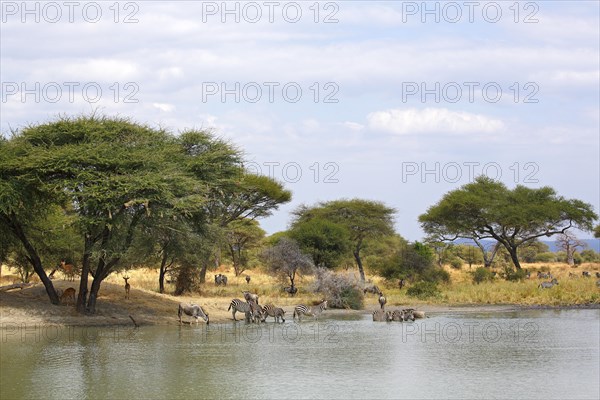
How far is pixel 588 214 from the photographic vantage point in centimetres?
5209

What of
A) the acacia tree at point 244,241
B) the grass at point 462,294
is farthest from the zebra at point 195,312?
the acacia tree at point 244,241

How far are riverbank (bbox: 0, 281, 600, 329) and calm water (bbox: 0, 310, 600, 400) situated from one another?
842 millimetres

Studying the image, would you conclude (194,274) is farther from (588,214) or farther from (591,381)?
(588,214)

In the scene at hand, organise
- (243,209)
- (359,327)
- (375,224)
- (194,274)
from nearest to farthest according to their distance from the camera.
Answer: (359,327), (194,274), (243,209), (375,224)

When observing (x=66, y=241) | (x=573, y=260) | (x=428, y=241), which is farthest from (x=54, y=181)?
(x=573, y=260)

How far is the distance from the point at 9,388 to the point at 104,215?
9711 millimetres

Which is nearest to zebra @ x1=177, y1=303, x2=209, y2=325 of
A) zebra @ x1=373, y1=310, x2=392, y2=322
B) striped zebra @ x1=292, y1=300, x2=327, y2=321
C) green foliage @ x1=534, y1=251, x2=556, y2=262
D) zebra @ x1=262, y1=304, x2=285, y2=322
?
zebra @ x1=262, y1=304, x2=285, y2=322

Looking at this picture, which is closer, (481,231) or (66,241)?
(66,241)

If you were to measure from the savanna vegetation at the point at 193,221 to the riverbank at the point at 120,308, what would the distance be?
2.37 feet

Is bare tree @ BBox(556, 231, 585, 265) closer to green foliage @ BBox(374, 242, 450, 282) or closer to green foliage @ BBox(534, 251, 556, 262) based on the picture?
green foliage @ BBox(534, 251, 556, 262)

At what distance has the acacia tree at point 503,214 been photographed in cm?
5038

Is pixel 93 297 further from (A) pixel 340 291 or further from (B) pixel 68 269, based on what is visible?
(A) pixel 340 291

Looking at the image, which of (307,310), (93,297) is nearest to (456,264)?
(307,310)

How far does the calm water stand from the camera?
15820 millimetres
